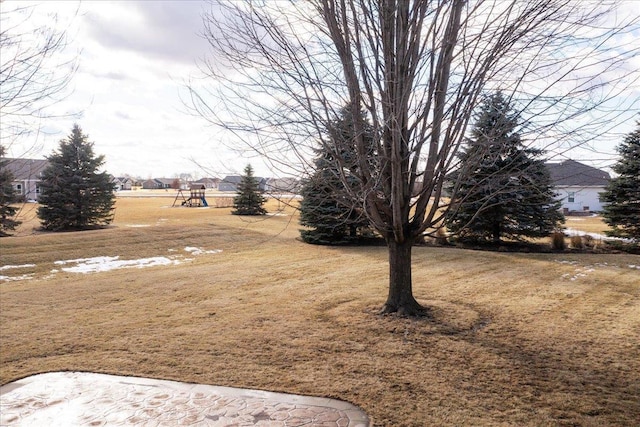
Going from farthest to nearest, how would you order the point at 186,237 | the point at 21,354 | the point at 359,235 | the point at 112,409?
1. the point at 359,235
2. the point at 186,237
3. the point at 21,354
4. the point at 112,409

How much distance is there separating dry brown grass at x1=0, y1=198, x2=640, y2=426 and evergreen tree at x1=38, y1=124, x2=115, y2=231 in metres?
10.8

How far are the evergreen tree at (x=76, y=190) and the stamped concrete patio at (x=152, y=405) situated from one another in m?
18.3

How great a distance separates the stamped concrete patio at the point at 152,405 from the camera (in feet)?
11.5

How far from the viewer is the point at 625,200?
14.9 m

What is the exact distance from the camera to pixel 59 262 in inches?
445

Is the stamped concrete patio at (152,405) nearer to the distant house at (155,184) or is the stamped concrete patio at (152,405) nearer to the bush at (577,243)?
the bush at (577,243)

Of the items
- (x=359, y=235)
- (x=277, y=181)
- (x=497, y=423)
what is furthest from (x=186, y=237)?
(x=497, y=423)

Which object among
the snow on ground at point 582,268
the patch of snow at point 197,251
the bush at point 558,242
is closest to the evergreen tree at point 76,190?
the patch of snow at point 197,251

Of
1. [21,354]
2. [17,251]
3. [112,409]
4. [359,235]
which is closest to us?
[112,409]

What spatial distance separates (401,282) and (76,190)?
62.8 feet

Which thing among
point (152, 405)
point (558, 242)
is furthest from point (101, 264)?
point (558, 242)

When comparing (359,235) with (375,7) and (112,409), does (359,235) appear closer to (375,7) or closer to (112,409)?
(375,7)

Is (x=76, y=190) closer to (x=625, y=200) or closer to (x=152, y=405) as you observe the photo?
(x=152, y=405)

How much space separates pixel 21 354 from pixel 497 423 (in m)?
5.02
